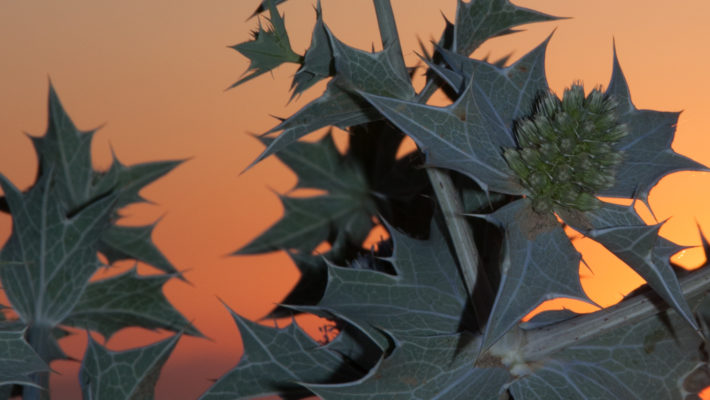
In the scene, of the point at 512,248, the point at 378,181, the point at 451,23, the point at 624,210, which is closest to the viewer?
the point at 512,248

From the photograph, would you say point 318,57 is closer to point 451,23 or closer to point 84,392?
point 451,23

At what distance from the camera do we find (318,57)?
80cm

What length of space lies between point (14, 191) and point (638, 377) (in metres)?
0.96

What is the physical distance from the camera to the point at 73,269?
1216mm

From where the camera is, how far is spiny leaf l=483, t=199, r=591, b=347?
2.22 ft

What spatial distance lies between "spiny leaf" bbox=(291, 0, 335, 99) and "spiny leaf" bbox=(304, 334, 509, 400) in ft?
1.05

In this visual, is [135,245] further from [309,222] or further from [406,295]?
[406,295]

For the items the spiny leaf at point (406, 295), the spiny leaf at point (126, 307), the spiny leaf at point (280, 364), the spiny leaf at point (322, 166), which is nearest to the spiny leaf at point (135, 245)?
the spiny leaf at point (126, 307)

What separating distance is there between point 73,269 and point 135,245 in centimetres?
28

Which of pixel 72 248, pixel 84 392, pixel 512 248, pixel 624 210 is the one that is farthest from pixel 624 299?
pixel 72 248

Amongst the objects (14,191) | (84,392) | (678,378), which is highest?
(14,191)

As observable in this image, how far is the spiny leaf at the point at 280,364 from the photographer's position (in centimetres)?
96

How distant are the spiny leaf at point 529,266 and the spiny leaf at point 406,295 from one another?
0.17 m

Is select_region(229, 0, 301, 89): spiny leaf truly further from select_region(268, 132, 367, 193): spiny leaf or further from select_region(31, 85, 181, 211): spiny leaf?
select_region(268, 132, 367, 193): spiny leaf
